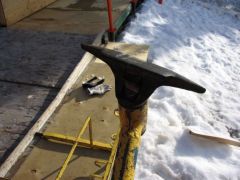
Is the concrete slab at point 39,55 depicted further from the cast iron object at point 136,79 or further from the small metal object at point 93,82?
the cast iron object at point 136,79

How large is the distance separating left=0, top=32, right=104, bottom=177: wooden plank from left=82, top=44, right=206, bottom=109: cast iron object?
1290 millimetres

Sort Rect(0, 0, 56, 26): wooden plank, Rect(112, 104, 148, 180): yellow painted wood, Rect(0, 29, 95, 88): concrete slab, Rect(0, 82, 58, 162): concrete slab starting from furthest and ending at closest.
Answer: Rect(0, 0, 56, 26): wooden plank, Rect(0, 29, 95, 88): concrete slab, Rect(0, 82, 58, 162): concrete slab, Rect(112, 104, 148, 180): yellow painted wood

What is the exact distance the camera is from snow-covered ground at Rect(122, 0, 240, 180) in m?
2.60

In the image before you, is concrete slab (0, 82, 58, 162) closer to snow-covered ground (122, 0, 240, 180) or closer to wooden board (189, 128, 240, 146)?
snow-covered ground (122, 0, 240, 180)

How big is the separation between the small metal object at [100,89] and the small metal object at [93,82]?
0.04m

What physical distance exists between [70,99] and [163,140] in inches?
40.1

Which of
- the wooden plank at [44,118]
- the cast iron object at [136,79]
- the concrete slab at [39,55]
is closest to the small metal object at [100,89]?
the wooden plank at [44,118]

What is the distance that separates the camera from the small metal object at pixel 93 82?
3.09m

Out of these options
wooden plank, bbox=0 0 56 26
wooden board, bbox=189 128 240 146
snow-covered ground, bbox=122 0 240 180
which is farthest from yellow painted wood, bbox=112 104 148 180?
wooden plank, bbox=0 0 56 26

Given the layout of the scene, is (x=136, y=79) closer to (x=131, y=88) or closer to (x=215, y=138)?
(x=131, y=88)

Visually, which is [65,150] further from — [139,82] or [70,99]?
[139,82]

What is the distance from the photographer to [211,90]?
374 cm

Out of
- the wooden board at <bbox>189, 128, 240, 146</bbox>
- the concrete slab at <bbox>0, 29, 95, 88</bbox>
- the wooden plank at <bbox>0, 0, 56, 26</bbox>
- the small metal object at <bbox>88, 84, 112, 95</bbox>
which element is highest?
the wooden plank at <bbox>0, 0, 56, 26</bbox>

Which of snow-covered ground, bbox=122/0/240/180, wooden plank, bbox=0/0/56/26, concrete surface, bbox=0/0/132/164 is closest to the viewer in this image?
snow-covered ground, bbox=122/0/240/180
